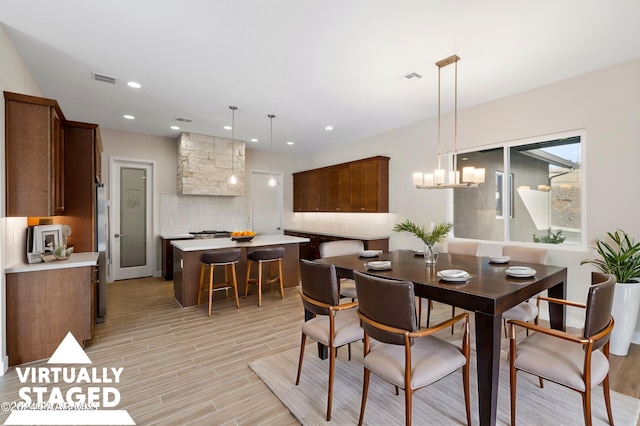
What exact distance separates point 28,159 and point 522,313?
14.9 feet

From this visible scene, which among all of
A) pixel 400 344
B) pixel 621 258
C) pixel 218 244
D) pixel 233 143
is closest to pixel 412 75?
pixel 621 258

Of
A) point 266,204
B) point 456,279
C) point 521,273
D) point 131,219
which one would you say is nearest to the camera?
point 456,279

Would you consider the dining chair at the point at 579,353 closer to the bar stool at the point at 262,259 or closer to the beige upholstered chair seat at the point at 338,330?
the beige upholstered chair seat at the point at 338,330

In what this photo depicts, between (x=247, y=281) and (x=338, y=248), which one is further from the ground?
(x=338, y=248)

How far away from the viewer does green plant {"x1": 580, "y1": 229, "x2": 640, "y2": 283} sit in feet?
9.52

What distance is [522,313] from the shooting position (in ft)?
8.86

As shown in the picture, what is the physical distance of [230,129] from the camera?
224 inches

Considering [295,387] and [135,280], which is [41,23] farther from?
[135,280]

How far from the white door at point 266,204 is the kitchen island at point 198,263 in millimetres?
2603

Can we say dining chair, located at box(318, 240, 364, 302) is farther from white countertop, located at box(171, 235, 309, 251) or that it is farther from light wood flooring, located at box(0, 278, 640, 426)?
white countertop, located at box(171, 235, 309, 251)

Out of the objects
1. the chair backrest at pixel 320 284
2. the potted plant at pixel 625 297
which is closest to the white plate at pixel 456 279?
the chair backrest at pixel 320 284

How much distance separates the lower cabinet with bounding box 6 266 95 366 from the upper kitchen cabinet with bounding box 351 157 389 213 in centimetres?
435

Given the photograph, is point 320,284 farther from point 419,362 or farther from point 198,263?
point 198,263

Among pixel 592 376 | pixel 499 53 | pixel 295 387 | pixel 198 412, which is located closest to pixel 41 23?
pixel 198 412
